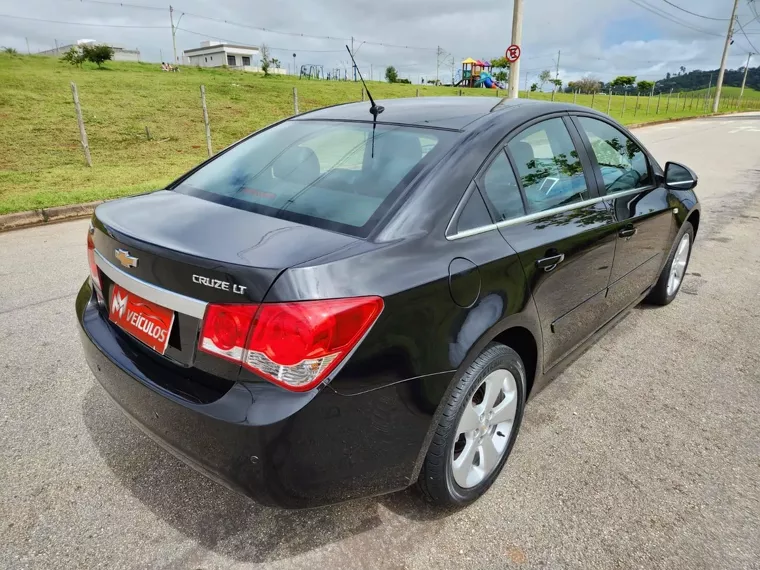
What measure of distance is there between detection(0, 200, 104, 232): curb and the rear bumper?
20.1ft

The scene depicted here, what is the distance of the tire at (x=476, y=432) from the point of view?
1904 millimetres

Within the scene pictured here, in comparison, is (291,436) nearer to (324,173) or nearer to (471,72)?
(324,173)

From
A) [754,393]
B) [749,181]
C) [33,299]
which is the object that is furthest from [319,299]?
[749,181]

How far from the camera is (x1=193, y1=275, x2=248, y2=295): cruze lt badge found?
155cm

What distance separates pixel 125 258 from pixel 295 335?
0.79m

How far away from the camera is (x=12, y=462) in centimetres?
237

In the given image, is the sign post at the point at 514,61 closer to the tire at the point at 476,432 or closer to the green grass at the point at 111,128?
the green grass at the point at 111,128

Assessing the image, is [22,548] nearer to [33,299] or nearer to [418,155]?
[418,155]

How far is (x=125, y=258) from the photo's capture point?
6.18ft

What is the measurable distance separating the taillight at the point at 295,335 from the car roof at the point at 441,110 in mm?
1151

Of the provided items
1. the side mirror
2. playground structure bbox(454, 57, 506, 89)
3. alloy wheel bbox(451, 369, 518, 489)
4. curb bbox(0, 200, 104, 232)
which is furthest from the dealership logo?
playground structure bbox(454, 57, 506, 89)

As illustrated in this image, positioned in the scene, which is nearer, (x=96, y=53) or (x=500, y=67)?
(x=96, y=53)

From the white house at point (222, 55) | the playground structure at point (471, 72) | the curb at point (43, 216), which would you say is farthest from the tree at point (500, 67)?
the curb at point (43, 216)

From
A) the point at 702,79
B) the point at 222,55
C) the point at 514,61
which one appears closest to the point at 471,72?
the point at 222,55
